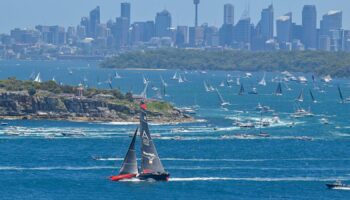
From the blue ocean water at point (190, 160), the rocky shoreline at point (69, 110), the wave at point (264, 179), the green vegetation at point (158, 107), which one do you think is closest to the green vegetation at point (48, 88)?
the green vegetation at point (158, 107)

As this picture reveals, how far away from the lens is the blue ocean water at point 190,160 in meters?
86.2

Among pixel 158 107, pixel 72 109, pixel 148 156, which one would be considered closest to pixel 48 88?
pixel 72 109

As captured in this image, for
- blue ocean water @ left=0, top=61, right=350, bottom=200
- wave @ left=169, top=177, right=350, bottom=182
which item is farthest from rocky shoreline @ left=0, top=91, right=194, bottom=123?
wave @ left=169, top=177, right=350, bottom=182

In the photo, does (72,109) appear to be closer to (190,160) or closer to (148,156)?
(190,160)

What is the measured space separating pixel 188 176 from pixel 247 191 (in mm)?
7420

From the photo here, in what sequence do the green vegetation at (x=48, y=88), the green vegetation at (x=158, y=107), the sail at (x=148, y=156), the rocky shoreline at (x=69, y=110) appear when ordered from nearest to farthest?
the sail at (x=148, y=156) < the rocky shoreline at (x=69, y=110) < the green vegetation at (x=158, y=107) < the green vegetation at (x=48, y=88)

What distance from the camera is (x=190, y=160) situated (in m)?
104

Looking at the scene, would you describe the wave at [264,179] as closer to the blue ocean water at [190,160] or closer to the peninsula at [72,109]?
the blue ocean water at [190,160]

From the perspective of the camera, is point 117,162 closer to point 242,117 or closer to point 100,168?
point 100,168

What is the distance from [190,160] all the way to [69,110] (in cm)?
4011

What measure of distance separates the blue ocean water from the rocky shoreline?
3.61 metres

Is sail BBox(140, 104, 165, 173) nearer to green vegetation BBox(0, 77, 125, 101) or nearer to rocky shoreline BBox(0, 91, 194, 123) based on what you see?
rocky shoreline BBox(0, 91, 194, 123)

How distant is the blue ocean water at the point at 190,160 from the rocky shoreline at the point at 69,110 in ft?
11.8

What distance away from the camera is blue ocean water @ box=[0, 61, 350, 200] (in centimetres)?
8625
